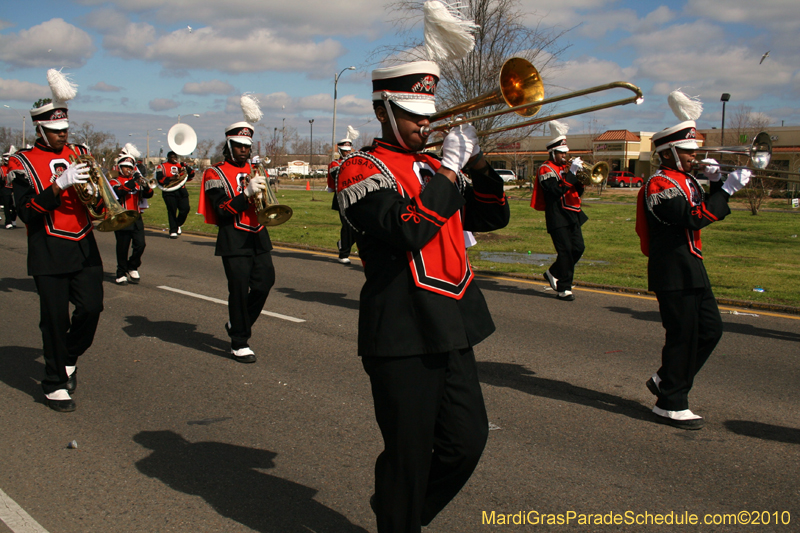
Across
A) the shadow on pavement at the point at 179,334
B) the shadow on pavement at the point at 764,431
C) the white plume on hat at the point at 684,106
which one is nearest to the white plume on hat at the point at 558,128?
the white plume on hat at the point at 684,106

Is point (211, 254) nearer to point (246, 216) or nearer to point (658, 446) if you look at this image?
point (246, 216)

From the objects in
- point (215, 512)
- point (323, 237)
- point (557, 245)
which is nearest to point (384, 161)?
point (215, 512)

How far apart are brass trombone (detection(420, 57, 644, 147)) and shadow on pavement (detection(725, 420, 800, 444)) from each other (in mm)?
2982

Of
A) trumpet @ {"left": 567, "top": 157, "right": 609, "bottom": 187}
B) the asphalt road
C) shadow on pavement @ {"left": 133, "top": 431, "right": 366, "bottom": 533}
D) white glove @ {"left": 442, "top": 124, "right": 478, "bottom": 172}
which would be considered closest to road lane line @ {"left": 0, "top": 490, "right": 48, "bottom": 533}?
the asphalt road

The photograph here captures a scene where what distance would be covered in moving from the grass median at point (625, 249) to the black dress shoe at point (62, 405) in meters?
7.75

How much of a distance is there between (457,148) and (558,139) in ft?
25.1

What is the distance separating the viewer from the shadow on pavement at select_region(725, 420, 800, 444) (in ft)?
15.0

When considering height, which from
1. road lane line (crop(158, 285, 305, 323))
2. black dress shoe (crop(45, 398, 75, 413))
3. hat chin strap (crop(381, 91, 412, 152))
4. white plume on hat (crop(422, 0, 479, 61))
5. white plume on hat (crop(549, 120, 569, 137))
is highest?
white plume on hat (crop(549, 120, 569, 137))

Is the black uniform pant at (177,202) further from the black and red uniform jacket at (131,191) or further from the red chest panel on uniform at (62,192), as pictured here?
the red chest panel on uniform at (62,192)

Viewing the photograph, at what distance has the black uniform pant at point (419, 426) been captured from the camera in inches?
109

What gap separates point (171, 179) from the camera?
1625 centimetres

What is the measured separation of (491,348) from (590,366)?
41.1 inches

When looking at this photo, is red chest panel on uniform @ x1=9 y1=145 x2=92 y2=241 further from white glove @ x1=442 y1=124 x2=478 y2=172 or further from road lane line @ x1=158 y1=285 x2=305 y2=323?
white glove @ x1=442 y1=124 x2=478 y2=172

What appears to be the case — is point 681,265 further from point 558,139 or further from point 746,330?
point 558,139
